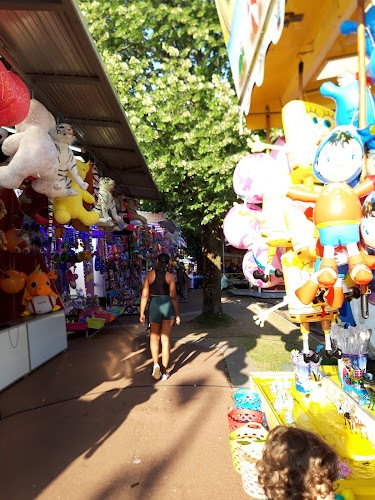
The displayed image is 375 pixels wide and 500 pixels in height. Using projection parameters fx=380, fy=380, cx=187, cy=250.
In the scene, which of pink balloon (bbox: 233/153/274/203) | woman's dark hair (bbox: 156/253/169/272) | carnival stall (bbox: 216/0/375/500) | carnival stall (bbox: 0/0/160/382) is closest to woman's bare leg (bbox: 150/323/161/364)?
woman's dark hair (bbox: 156/253/169/272)

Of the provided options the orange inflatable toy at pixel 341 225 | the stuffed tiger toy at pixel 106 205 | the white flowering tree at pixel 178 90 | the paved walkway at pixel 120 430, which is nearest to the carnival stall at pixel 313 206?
the orange inflatable toy at pixel 341 225

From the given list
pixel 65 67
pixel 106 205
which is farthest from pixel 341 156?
pixel 106 205

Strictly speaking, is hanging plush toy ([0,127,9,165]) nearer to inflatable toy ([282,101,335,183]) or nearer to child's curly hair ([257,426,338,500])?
inflatable toy ([282,101,335,183])

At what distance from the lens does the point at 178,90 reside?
7699 mm

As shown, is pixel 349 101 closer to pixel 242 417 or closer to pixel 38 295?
pixel 242 417

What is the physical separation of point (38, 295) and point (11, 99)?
4835 mm

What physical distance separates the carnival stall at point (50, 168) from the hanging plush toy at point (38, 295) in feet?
0.06

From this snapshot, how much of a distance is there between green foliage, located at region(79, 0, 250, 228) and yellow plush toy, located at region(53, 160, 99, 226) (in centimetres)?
279

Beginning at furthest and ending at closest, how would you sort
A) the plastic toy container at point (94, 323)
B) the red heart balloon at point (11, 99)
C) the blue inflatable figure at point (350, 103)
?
the plastic toy container at point (94, 323) → the red heart balloon at point (11, 99) → the blue inflatable figure at point (350, 103)

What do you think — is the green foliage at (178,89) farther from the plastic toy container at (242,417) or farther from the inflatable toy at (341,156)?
the inflatable toy at (341,156)

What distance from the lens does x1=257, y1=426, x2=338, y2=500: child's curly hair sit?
1544 millimetres

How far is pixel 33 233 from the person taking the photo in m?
6.98

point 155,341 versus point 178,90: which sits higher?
point 178,90

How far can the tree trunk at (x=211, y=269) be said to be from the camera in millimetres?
10047
